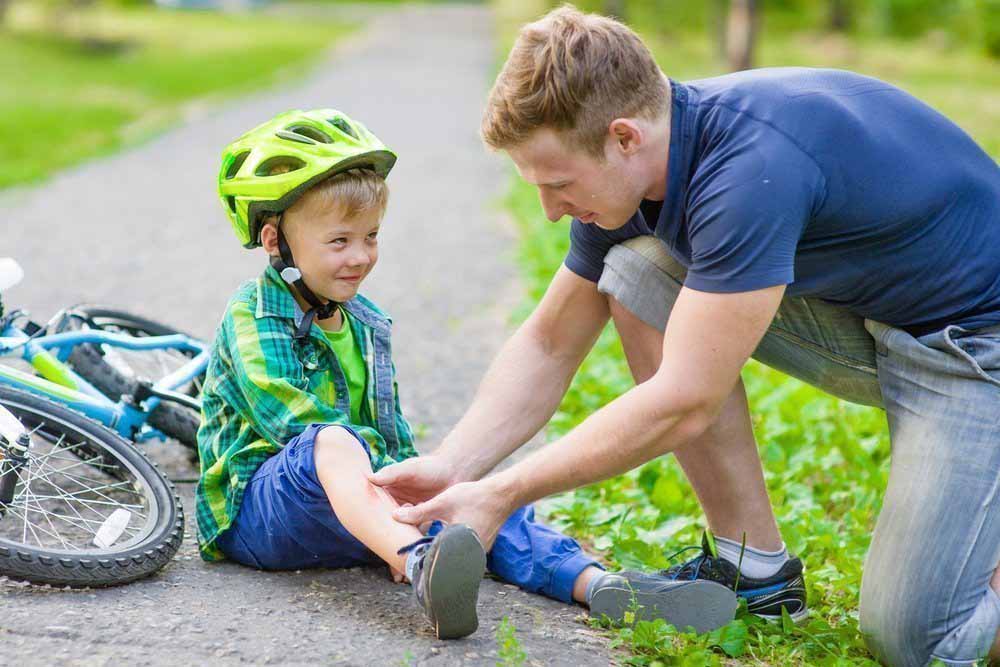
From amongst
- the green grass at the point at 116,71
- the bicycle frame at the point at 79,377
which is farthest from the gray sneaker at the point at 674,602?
the green grass at the point at 116,71

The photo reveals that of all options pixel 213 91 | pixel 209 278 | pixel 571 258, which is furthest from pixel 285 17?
pixel 571 258

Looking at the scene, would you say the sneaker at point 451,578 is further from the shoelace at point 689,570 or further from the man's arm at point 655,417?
the shoelace at point 689,570

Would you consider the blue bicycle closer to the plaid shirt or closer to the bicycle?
the bicycle

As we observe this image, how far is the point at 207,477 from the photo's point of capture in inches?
130

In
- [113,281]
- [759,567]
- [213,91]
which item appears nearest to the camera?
[759,567]

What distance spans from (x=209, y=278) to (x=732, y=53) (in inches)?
572

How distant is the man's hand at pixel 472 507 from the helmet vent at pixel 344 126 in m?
1.07

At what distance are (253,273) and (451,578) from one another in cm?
514

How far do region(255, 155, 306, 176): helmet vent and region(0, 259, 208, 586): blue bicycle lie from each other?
0.82 meters

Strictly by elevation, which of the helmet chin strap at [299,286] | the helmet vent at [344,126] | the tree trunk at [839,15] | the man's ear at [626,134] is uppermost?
the tree trunk at [839,15]

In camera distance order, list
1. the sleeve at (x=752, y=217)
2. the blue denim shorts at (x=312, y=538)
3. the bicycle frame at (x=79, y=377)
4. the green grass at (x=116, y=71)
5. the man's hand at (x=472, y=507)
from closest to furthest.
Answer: the sleeve at (x=752, y=217)
the man's hand at (x=472, y=507)
the blue denim shorts at (x=312, y=538)
the bicycle frame at (x=79, y=377)
the green grass at (x=116, y=71)

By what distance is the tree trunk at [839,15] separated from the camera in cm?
3659

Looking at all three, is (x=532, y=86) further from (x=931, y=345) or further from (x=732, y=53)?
(x=732, y=53)

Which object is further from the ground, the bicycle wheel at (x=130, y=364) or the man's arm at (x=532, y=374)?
the man's arm at (x=532, y=374)
